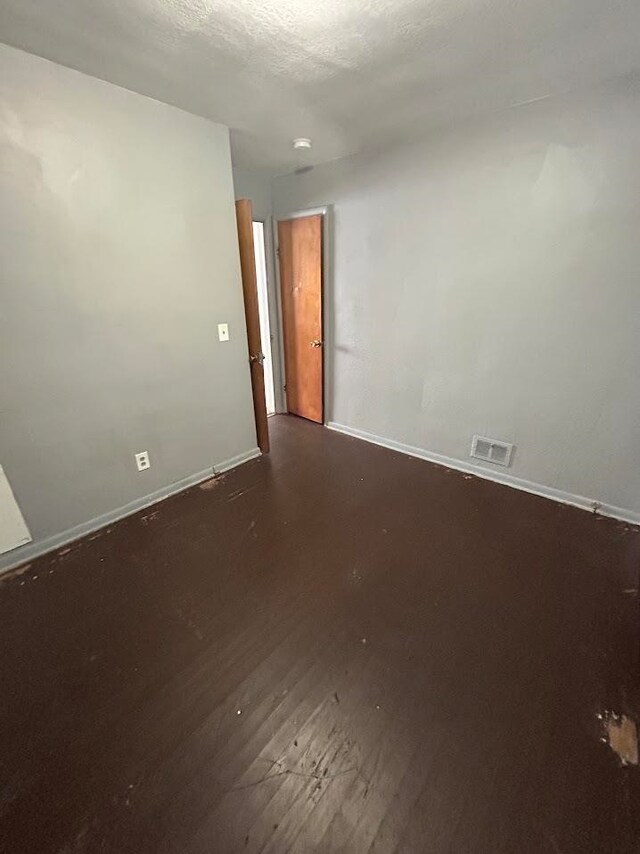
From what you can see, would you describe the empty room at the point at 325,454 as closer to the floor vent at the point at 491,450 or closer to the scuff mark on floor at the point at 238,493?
the floor vent at the point at 491,450

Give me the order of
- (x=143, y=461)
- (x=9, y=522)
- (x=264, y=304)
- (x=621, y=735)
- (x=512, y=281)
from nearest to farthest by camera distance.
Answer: (x=621, y=735) < (x=9, y=522) < (x=512, y=281) < (x=143, y=461) < (x=264, y=304)

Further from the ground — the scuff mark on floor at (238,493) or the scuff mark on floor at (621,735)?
the scuff mark on floor at (621,735)

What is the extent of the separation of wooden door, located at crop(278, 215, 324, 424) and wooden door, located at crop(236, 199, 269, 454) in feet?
2.29

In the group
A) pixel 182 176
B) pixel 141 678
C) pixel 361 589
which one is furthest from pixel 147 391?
pixel 361 589

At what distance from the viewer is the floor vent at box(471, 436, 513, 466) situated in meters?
2.54

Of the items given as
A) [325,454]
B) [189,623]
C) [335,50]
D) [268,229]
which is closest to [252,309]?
[268,229]

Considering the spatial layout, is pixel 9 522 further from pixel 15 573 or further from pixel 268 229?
pixel 268 229

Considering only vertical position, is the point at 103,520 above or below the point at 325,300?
below

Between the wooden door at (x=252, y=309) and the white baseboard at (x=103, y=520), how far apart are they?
0.36 meters

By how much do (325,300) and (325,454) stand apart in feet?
4.73

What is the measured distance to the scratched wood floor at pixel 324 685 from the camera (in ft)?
3.30

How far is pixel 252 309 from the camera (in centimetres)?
268

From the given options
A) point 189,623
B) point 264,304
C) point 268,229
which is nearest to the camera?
point 189,623

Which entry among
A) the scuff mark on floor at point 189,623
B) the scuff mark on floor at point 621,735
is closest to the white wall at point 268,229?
the scuff mark on floor at point 189,623
